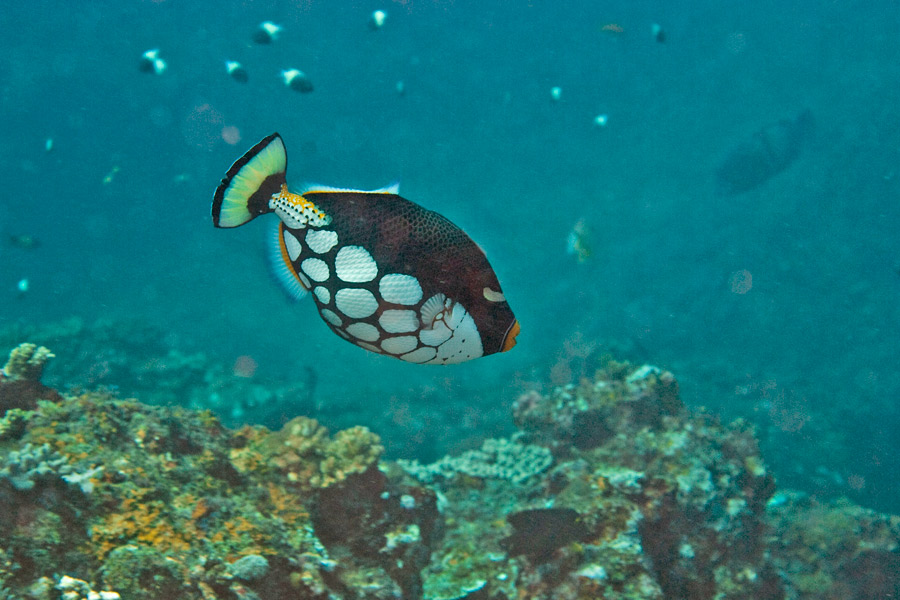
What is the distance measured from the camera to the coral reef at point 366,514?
2.22 m

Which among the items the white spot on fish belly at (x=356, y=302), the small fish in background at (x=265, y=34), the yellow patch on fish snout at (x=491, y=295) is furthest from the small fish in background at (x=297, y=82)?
the yellow patch on fish snout at (x=491, y=295)

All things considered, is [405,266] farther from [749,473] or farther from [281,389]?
[281,389]

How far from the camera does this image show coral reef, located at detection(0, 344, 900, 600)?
A: 7.29 ft

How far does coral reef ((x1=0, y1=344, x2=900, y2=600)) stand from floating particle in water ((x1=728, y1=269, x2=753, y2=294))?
732 inches

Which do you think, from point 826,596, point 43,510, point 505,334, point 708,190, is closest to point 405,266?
point 505,334

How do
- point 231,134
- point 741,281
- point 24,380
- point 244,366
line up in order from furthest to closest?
point 231,134 → point 741,281 → point 244,366 → point 24,380

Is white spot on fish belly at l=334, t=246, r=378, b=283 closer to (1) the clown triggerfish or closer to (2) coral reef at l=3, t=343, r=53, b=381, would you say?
(1) the clown triggerfish

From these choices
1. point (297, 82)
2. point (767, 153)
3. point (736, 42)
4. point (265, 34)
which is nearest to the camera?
point (297, 82)

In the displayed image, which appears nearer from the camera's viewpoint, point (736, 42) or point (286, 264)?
point (286, 264)

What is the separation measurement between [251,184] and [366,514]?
272cm

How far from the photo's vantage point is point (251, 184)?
145cm

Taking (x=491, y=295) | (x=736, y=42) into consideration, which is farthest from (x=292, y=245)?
(x=736, y=42)

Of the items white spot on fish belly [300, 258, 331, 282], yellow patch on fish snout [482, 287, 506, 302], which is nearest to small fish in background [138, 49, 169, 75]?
white spot on fish belly [300, 258, 331, 282]

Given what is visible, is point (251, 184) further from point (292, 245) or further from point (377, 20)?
point (377, 20)
